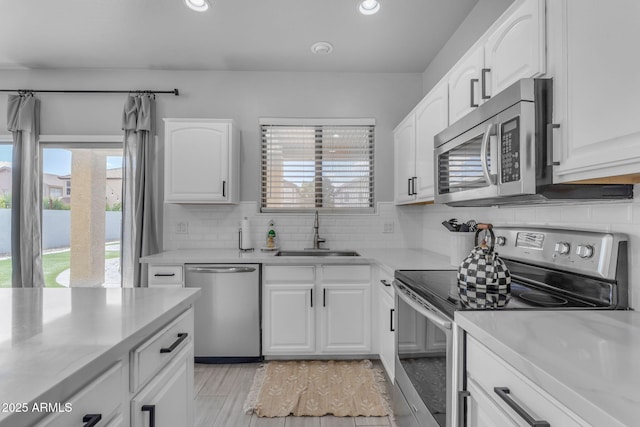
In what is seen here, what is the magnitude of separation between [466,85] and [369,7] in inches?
41.4

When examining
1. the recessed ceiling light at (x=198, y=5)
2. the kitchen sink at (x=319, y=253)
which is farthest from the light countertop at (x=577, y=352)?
the recessed ceiling light at (x=198, y=5)

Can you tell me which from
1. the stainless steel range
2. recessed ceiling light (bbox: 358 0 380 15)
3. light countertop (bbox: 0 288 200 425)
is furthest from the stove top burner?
recessed ceiling light (bbox: 358 0 380 15)

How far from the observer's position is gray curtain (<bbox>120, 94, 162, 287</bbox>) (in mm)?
3100

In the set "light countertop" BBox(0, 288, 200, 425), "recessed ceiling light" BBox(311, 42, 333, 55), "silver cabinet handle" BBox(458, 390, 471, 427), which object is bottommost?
"silver cabinet handle" BBox(458, 390, 471, 427)

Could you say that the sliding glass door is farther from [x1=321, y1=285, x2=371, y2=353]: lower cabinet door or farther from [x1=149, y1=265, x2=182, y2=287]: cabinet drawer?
[x1=321, y1=285, x2=371, y2=353]: lower cabinet door

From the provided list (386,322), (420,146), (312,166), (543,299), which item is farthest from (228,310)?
(543,299)

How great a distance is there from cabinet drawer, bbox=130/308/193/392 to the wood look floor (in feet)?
3.06

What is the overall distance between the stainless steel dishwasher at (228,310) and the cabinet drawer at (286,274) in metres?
0.10

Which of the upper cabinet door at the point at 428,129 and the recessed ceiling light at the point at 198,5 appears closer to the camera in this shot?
the upper cabinet door at the point at 428,129

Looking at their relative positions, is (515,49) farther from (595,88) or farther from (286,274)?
(286,274)

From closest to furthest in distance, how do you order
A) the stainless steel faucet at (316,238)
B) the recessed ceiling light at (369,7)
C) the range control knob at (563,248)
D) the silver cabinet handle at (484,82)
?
the range control knob at (563,248), the silver cabinet handle at (484,82), the recessed ceiling light at (369,7), the stainless steel faucet at (316,238)

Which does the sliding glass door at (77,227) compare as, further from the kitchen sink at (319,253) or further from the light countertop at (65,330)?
the light countertop at (65,330)

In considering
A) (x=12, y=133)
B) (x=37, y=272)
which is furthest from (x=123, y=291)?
(x=12, y=133)

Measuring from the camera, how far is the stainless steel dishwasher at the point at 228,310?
2.66m
